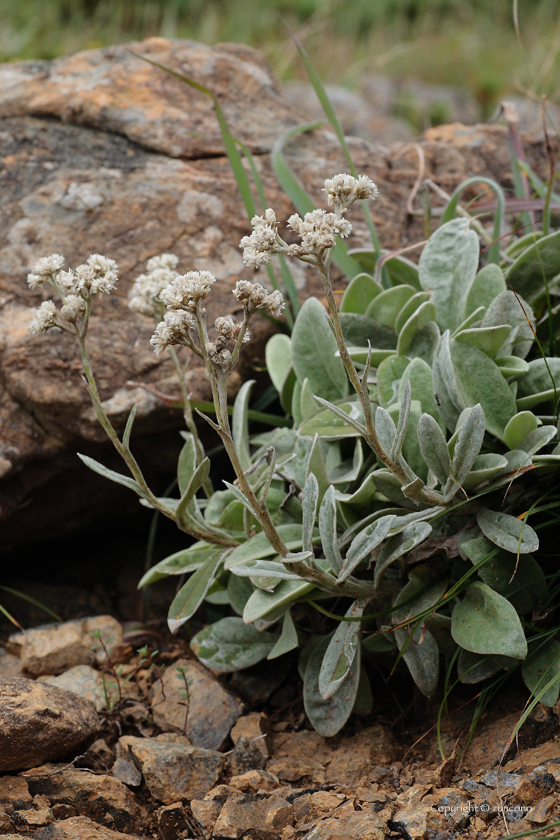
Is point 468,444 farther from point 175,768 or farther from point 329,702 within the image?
point 175,768

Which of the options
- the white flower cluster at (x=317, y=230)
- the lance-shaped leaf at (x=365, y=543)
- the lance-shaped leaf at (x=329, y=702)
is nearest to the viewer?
the white flower cluster at (x=317, y=230)

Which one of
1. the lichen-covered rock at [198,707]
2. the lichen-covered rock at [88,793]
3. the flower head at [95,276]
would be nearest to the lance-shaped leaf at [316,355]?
the flower head at [95,276]

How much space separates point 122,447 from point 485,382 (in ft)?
2.91

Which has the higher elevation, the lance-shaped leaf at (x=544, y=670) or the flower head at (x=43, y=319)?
the flower head at (x=43, y=319)

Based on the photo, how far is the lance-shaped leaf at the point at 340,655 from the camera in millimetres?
1561

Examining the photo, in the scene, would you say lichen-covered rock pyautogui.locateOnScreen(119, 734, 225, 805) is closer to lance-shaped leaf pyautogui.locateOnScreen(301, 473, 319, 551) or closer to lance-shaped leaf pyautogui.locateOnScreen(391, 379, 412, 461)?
lance-shaped leaf pyautogui.locateOnScreen(301, 473, 319, 551)

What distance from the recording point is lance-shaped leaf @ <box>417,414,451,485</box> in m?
1.50

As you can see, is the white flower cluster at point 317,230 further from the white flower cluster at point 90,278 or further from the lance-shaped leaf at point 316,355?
the lance-shaped leaf at point 316,355

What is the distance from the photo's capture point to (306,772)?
1.63 meters

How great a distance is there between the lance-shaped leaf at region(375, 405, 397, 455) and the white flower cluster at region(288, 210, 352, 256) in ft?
1.51

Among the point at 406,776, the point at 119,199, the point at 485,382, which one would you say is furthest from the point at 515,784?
the point at 119,199

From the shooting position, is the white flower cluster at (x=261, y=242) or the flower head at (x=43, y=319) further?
the flower head at (x=43, y=319)

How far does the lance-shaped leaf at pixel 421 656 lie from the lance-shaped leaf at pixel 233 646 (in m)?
0.40

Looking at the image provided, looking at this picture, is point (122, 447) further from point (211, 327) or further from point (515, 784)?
point (515, 784)
